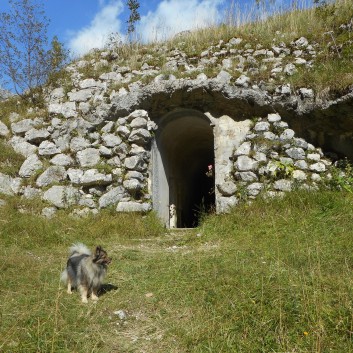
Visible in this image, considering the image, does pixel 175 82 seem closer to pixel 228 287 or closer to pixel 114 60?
pixel 114 60

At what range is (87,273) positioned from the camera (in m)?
4.54

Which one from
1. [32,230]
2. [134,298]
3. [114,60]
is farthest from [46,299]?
[114,60]

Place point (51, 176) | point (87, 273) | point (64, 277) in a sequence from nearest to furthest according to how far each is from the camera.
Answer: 1. point (87, 273)
2. point (64, 277)
3. point (51, 176)

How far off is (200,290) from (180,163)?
27.9 feet

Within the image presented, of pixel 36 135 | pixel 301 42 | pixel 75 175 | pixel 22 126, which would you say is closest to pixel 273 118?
pixel 301 42

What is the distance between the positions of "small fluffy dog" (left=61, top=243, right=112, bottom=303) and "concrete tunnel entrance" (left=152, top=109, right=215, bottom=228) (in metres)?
3.93

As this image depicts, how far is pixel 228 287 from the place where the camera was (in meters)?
4.20

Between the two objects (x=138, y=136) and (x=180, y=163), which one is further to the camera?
(x=180, y=163)

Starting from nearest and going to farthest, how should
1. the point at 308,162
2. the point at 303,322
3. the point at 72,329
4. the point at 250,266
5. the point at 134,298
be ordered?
the point at 303,322
the point at 72,329
the point at 134,298
the point at 250,266
the point at 308,162

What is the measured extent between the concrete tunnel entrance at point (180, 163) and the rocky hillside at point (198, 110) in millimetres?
375

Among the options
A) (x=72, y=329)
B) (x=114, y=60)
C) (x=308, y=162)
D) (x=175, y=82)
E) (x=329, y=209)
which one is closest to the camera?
(x=72, y=329)

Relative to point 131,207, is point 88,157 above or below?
A: above

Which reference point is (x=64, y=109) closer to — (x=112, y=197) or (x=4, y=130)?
(x=4, y=130)

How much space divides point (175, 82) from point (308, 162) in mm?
3349
